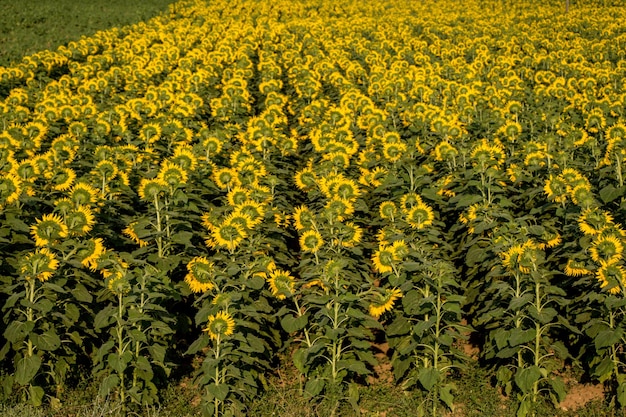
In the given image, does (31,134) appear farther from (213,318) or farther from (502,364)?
(502,364)

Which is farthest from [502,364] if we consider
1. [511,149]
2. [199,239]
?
[511,149]

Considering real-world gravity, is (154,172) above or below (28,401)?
above

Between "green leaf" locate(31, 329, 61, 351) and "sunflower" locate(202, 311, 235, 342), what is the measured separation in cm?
110

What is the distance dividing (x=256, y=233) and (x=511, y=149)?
3.93 m

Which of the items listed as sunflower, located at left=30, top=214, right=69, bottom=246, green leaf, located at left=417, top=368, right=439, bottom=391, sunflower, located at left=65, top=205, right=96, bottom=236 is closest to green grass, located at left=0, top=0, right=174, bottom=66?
sunflower, located at left=65, top=205, right=96, bottom=236

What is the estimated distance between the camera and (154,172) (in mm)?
7434

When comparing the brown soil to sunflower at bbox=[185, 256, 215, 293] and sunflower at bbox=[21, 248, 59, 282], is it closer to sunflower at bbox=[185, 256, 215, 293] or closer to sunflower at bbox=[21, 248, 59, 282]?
sunflower at bbox=[185, 256, 215, 293]

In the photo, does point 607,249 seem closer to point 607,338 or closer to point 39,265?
point 607,338

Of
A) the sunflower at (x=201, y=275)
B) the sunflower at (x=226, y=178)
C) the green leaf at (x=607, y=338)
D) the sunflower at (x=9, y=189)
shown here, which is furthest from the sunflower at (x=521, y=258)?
the sunflower at (x=9, y=189)

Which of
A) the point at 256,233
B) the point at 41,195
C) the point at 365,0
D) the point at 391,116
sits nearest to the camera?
the point at 256,233

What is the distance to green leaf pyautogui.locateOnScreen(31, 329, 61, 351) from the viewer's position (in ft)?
16.1

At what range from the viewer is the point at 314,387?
509 cm

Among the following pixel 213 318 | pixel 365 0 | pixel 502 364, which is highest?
pixel 213 318

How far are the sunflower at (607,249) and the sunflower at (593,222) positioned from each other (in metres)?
0.19
